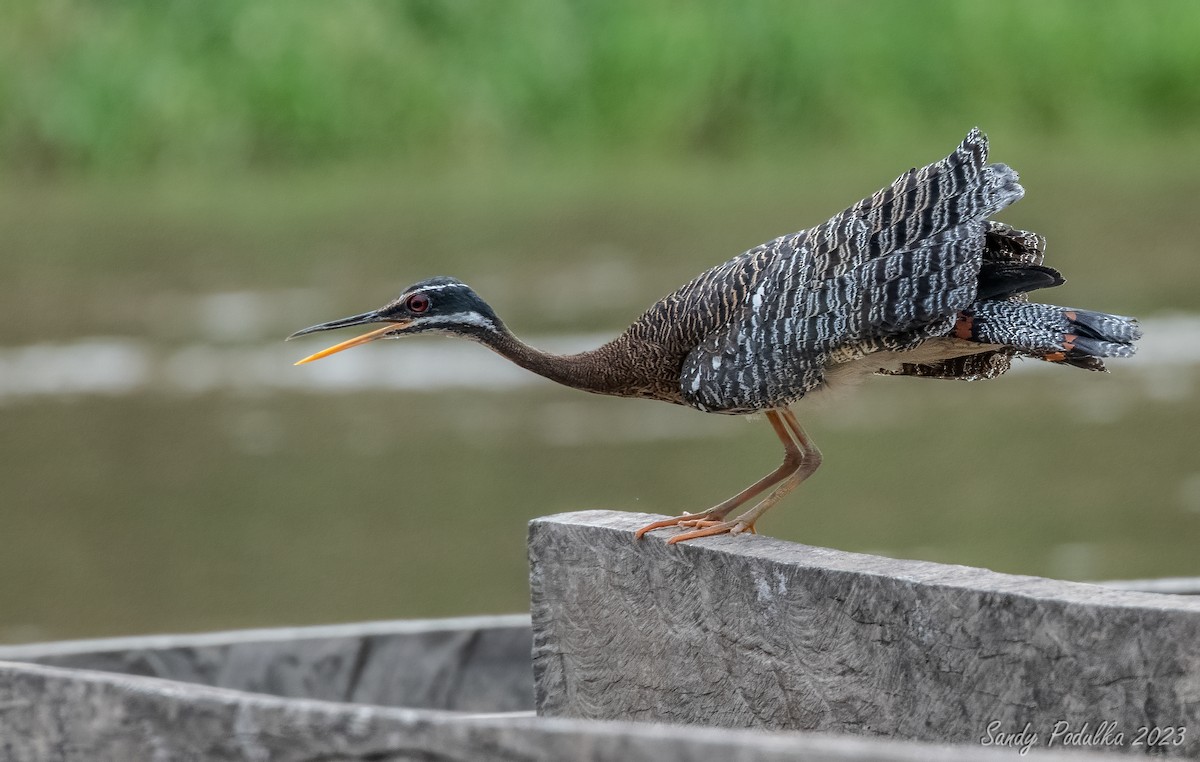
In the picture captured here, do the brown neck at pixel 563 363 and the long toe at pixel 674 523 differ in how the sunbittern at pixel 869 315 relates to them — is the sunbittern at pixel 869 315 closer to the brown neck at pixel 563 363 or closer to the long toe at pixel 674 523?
the long toe at pixel 674 523

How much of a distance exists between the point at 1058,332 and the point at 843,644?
113 centimetres

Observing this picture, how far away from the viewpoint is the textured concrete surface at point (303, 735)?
11.5ft

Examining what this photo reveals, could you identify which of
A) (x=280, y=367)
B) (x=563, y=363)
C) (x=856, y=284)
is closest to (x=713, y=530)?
(x=856, y=284)

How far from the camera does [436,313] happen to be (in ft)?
21.5

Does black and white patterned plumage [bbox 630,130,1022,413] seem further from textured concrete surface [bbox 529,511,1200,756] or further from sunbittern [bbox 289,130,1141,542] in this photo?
textured concrete surface [bbox 529,511,1200,756]

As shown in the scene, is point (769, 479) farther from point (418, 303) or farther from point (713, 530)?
point (418, 303)

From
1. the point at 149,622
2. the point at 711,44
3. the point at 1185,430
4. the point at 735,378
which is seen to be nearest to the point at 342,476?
the point at 149,622

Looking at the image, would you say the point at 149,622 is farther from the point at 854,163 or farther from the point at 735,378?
the point at 854,163

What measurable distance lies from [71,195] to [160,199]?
4.22ft

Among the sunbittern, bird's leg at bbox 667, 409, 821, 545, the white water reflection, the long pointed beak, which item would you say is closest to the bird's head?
the long pointed beak

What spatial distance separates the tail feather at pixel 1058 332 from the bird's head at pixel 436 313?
1.71 metres

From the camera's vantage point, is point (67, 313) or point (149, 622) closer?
point (149, 622)

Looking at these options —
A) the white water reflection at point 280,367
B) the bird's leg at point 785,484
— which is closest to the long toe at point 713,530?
the bird's leg at point 785,484

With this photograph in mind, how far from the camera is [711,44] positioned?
23609 millimetres
